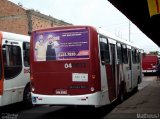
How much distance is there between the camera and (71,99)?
13555mm

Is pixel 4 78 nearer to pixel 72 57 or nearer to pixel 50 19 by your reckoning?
pixel 72 57

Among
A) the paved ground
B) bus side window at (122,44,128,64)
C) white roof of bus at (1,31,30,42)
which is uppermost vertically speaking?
white roof of bus at (1,31,30,42)

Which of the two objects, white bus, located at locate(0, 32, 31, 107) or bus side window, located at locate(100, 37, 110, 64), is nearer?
bus side window, located at locate(100, 37, 110, 64)

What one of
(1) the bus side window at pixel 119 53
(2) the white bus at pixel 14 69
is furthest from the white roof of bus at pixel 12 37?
(1) the bus side window at pixel 119 53

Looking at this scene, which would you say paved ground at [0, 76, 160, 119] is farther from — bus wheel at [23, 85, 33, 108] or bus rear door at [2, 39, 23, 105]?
bus rear door at [2, 39, 23, 105]

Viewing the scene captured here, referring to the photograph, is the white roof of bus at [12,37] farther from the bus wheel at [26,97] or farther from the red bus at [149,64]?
the red bus at [149,64]

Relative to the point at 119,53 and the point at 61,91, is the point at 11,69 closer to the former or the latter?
the point at 61,91

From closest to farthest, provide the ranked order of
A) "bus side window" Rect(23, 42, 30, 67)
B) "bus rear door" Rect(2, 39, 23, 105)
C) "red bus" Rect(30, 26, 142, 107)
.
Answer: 1. "red bus" Rect(30, 26, 142, 107)
2. "bus rear door" Rect(2, 39, 23, 105)
3. "bus side window" Rect(23, 42, 30, 67)

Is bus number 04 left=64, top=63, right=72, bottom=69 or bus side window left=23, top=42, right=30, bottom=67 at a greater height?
bus side window left=23, top=42, right=30, bottom=67

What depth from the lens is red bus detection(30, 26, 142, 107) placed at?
44.4ft

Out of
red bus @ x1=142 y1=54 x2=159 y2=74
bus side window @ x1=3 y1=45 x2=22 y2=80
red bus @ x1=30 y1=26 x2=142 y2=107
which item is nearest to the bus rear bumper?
red bus @ x1=30 y1=26 x2=142 y2=107

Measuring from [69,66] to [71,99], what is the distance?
3.51 feet

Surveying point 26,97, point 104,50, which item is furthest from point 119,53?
point 26,97

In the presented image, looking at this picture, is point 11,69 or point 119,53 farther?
point 119,53
